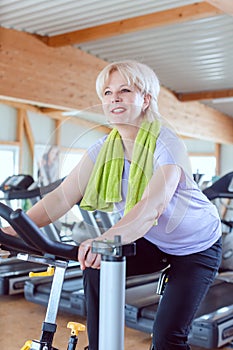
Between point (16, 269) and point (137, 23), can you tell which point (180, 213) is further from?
point (137, 23)

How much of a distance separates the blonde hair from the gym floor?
7.60ft

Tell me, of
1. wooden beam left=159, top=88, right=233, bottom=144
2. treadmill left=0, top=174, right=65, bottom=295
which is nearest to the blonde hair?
treadmill left=0, top=174, right=65, bottom=295

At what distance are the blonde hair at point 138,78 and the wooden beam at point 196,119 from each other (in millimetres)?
7992

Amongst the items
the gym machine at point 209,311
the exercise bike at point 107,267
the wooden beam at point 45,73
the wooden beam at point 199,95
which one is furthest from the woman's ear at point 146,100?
the wooden beam at point 199,95

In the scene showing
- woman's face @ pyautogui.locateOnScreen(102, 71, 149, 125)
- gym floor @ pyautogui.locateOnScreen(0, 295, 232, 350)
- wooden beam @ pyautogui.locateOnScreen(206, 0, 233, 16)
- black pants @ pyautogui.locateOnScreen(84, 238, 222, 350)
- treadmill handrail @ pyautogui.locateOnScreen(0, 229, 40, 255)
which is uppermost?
wooden beam @ pyautogui.locateOnScreen(206, 0, 233, 16)

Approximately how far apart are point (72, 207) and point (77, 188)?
0.06m

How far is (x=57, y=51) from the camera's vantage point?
24.9ft

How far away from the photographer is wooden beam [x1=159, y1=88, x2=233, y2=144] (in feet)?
33.5

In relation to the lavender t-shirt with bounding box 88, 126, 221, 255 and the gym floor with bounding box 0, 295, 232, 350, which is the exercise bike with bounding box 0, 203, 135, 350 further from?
the gym floor with bounding box 0, 295, 232, 350

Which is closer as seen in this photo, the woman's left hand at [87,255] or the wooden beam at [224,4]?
the woman's left hand at [87,255]

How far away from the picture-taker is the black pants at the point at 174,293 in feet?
5.39

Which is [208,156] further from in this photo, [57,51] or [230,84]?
[57,51]

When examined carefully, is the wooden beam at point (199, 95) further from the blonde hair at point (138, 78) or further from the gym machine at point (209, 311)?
the blonde hair at point (138, 78)

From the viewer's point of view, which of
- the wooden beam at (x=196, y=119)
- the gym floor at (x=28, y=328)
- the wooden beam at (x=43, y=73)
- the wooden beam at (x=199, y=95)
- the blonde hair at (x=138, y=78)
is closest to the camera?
the blonde hair at (x=138, y=78)
